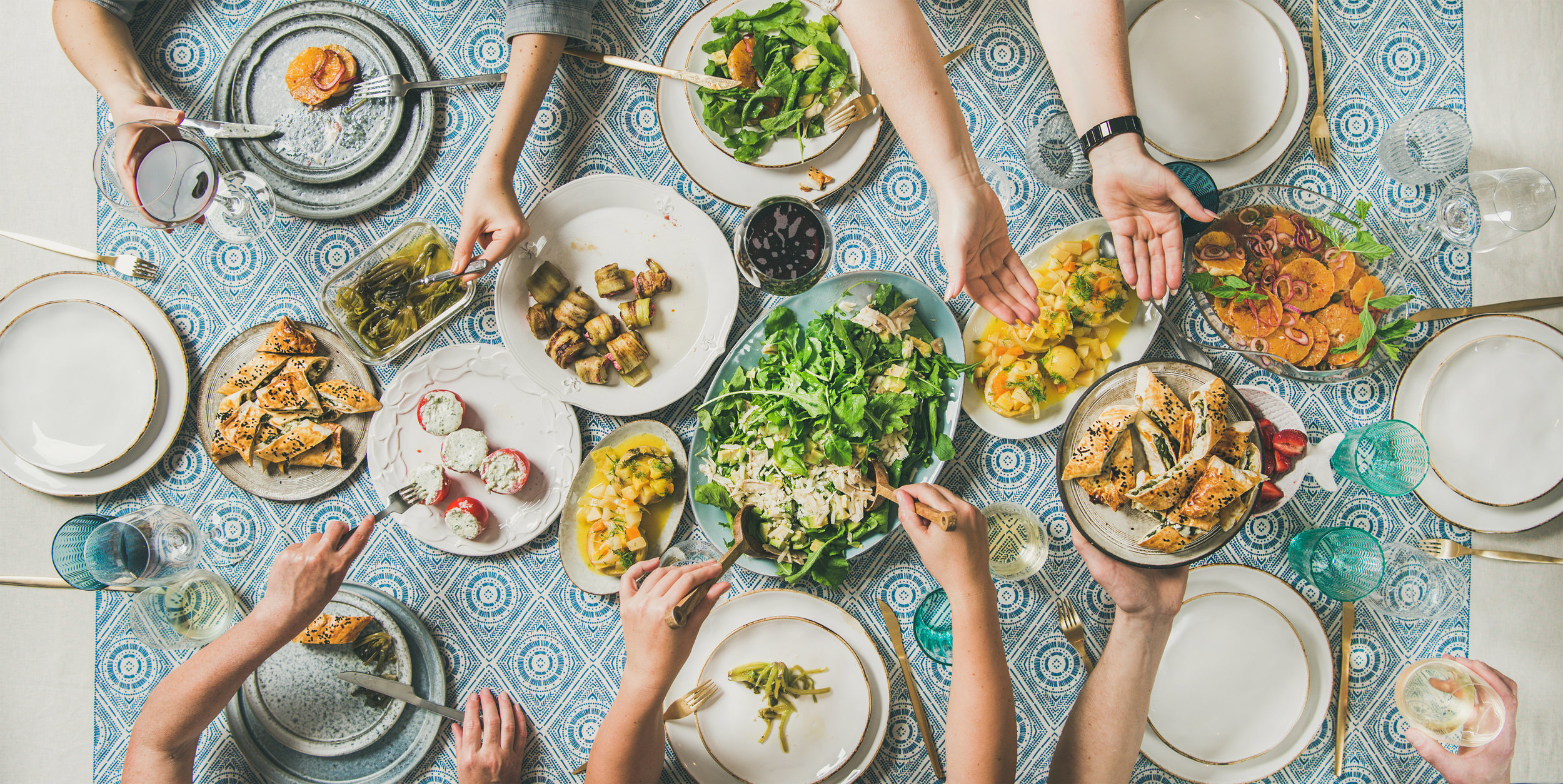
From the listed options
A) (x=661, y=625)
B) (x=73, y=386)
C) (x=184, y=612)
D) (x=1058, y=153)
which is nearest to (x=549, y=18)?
(x=1058, y=153)

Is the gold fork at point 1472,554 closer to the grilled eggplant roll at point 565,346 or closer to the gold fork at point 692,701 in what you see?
the gold fork at point 692,701

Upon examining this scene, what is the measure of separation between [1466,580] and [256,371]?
3.90m

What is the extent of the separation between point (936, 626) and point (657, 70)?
75.4 inches

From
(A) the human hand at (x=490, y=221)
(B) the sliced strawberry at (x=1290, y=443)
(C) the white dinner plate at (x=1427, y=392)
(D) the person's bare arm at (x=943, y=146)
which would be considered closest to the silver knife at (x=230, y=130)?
(A) the human hand at (x=490, y=221)

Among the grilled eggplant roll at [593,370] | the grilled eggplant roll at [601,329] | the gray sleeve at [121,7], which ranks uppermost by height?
the gray sleeve at [121,7]

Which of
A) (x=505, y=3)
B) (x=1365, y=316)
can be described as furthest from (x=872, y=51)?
(x=1365, y=316)

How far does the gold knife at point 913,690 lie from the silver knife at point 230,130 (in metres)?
2.47

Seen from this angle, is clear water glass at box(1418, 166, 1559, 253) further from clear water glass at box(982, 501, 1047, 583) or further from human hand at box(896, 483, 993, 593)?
human hand at box(896, 483, 993, 593)

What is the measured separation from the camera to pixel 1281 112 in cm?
202

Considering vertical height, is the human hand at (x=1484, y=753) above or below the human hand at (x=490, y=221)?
below

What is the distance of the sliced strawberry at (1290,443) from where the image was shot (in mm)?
1889

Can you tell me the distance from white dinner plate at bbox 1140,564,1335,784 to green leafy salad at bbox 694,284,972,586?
942mm

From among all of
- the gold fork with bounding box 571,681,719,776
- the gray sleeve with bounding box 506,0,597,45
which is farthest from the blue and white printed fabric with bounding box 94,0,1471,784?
the gold fork with bounding box 571,681,719,776

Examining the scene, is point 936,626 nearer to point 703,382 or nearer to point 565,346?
point 703,382
